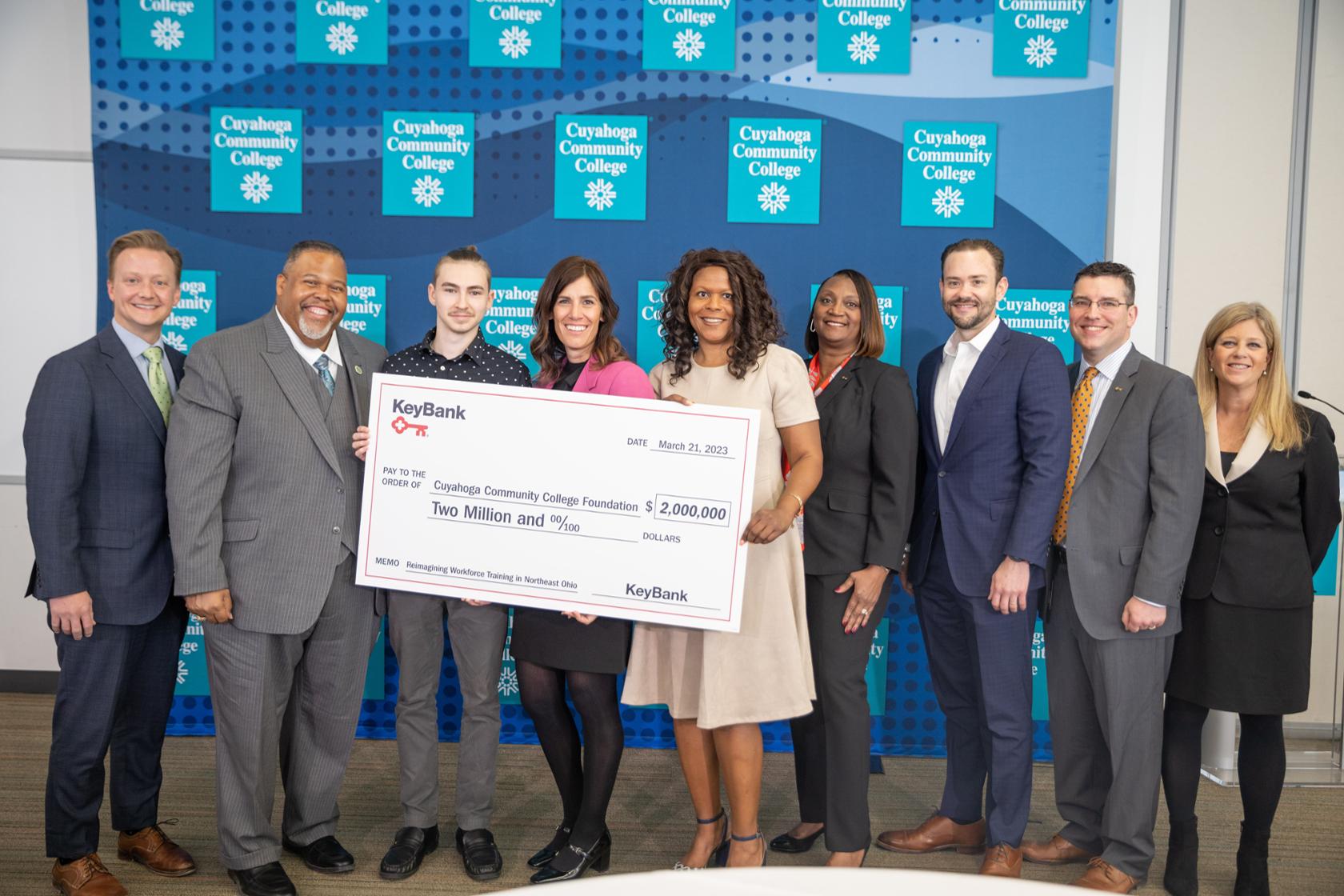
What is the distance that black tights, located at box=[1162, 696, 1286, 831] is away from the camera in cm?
274

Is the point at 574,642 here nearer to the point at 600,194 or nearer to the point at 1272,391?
the point at 600,194

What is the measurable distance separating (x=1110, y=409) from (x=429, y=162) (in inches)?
108

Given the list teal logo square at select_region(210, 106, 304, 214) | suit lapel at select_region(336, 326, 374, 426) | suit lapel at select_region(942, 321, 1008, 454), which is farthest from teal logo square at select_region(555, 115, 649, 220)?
suit lapel at select_region(942, 321, 1008, 454)

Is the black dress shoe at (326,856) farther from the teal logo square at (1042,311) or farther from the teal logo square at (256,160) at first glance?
the teal logo square at (1042,311)

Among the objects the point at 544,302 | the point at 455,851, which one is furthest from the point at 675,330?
the point at 455,851

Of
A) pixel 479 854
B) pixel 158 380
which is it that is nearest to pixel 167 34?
pixel 158 380

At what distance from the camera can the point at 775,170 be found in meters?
3.78

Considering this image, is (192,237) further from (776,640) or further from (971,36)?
(971,36)

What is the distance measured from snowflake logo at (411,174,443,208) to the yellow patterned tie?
257 centimetres

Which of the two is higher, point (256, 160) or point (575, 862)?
point (256, 160)

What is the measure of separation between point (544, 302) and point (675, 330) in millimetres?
391

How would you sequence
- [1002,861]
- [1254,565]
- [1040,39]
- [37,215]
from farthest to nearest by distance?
1. [37,215]
2. [1040,39]
3. [1002,861]
4. [1254,565]

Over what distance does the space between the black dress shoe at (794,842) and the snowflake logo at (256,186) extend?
319cm

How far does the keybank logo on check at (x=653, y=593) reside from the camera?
2.53 meters
